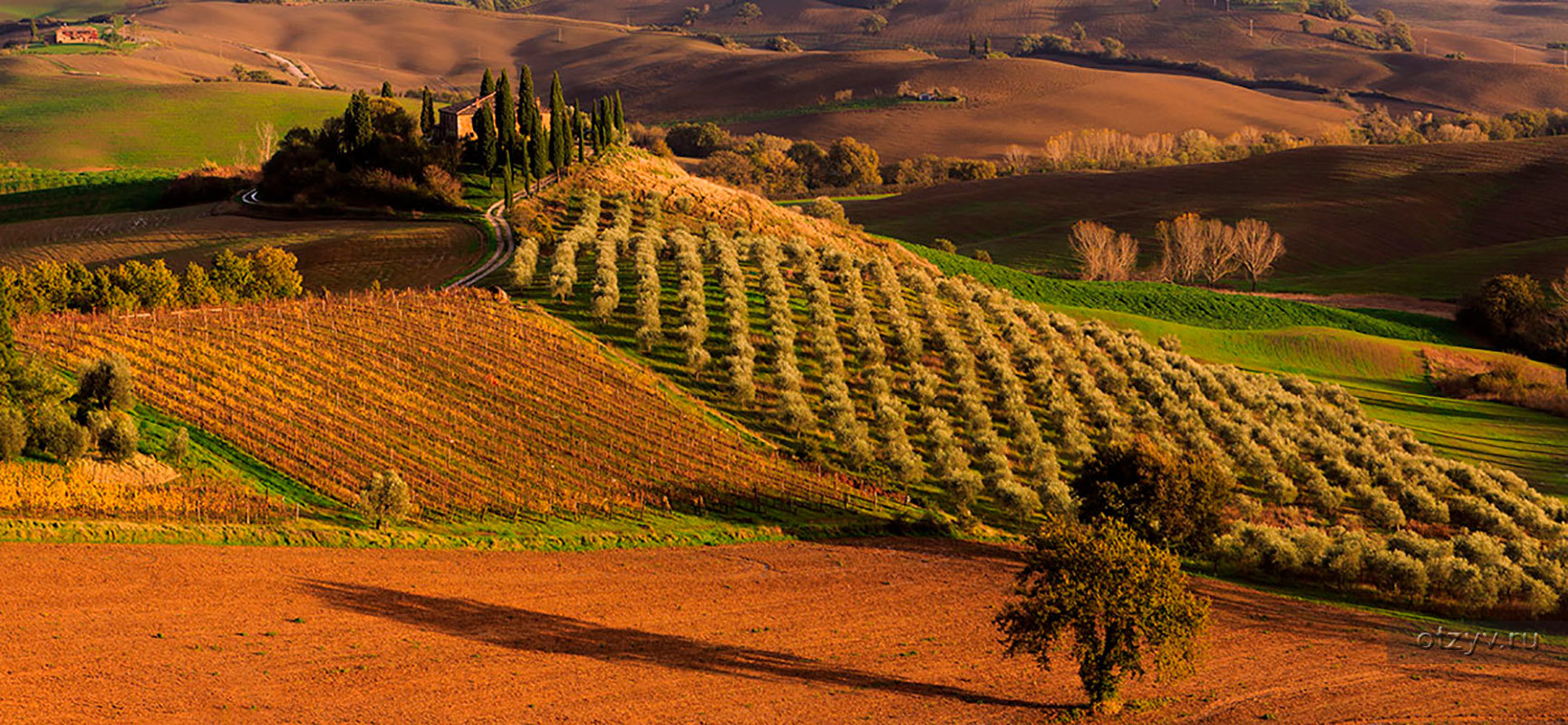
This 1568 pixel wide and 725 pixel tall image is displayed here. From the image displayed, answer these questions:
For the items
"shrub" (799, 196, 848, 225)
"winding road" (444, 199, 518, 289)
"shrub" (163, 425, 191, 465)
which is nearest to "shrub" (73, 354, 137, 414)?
"shrub" (163, 425, 191, 465)

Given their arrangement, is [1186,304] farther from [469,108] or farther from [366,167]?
[366,167]

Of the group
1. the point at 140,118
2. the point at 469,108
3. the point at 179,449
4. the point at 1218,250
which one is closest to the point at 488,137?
the point at 469,108

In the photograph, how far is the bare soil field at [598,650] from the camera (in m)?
29.5

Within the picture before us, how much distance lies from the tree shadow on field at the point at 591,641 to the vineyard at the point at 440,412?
7.56 metres

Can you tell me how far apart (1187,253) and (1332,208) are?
3844 cm

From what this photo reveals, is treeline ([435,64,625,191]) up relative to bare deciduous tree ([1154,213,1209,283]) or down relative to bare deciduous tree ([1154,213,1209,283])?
up

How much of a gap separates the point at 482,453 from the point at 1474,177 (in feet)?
526

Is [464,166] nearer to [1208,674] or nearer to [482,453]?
Result: [482,453]

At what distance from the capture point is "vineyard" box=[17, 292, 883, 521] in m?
45.8

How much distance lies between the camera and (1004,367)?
67.5 metres

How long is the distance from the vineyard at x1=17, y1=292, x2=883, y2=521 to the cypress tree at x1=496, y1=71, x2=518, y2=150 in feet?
107

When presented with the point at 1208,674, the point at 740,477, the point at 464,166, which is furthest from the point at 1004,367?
the point at 464,166

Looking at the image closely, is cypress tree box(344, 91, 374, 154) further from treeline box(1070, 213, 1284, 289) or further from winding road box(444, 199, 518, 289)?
treeline box(1070, 213, 1284, 289)

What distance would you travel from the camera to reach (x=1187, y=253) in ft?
421
